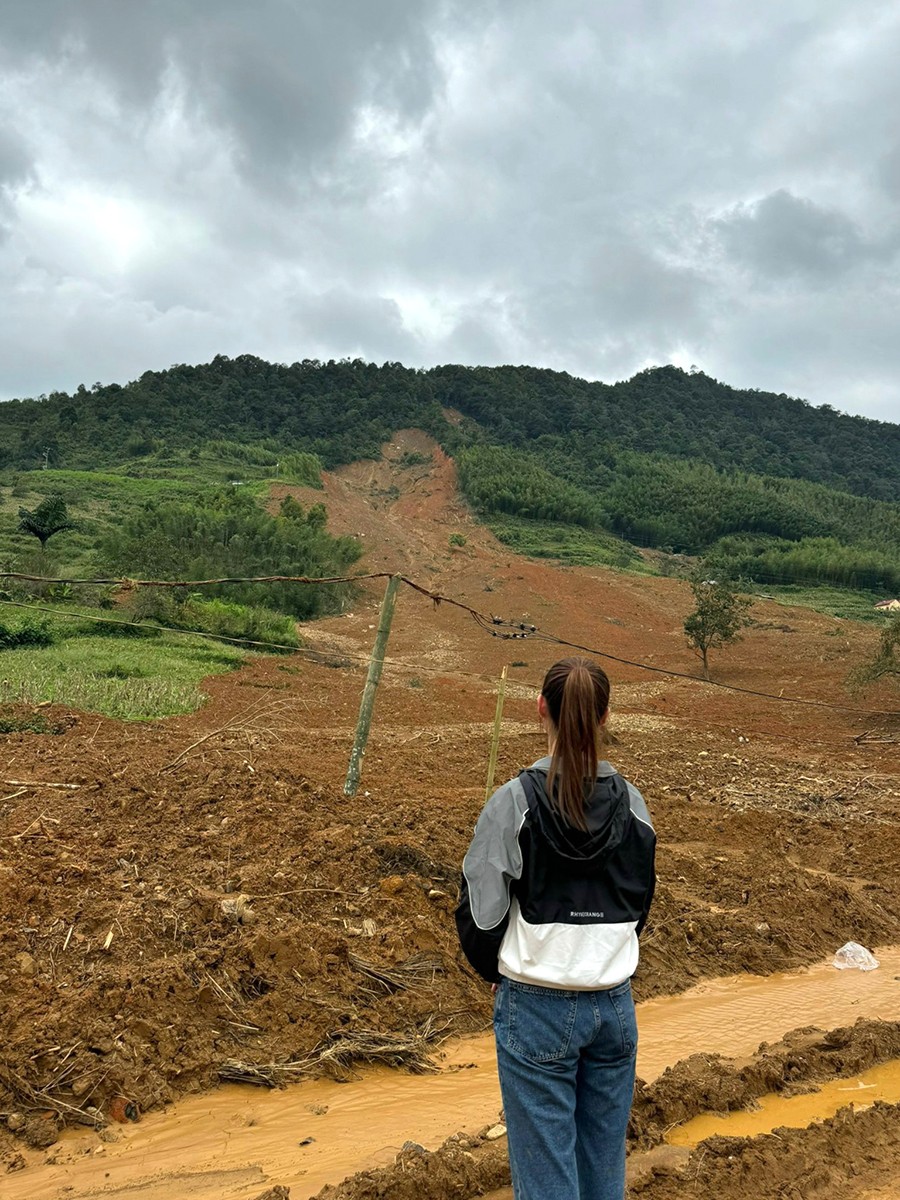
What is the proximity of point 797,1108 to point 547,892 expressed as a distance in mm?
2667

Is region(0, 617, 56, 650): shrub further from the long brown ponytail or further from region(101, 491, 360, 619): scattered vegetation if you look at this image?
the long brown ponytail

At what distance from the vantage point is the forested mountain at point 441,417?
6919 cm

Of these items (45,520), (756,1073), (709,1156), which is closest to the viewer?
(709,1156)

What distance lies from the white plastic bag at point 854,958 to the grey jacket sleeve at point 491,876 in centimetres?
481

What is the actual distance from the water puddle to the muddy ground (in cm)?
30

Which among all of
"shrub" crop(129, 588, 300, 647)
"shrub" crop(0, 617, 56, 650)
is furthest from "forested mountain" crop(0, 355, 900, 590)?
"shrub" crop(0, 617, 56, 650)

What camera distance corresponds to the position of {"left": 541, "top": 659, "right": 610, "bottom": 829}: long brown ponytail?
6.78 ft

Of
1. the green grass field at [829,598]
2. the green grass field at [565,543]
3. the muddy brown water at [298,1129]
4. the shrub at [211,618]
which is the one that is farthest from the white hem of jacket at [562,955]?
the green grass field at [565,543]

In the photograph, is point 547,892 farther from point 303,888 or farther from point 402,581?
point 402,581

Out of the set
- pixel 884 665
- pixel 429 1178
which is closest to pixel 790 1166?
pixel 429 1178

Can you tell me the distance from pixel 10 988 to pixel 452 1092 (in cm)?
207

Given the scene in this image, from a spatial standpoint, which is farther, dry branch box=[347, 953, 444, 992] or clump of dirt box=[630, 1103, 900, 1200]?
dry branch box=[347, 953, 444, 992]

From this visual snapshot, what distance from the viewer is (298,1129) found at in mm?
3604

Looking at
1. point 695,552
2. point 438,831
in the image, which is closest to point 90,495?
point 695,552
